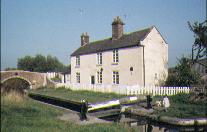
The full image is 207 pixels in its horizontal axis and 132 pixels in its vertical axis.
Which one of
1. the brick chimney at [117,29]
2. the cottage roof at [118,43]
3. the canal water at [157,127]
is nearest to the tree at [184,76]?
the cottage roof at [118,43]

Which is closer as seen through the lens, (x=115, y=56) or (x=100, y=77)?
(x=115, y=56)

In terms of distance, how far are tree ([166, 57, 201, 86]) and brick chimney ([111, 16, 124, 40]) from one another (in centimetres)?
904

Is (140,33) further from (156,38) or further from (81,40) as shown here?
(81,40)

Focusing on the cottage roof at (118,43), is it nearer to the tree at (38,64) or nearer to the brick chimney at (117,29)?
the brick chimney at (117,29)

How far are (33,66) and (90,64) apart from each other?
1805 centimetres

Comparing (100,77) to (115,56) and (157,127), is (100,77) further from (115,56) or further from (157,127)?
(157,127)

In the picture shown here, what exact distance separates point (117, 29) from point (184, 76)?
11007 mm

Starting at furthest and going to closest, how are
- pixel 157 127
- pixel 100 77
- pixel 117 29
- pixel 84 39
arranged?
1. pixel 84 39
2. pixel 100 77
3. pixel 117 29
4. pixel 157 127

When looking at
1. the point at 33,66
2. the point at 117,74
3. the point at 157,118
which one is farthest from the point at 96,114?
the point at 33,66

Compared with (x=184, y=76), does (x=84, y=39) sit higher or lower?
higher

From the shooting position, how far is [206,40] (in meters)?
27.7

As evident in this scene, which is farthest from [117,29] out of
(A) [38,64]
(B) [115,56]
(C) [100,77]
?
(A) [38,64]

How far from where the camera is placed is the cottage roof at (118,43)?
96.0 ft

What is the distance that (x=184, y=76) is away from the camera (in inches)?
1056
